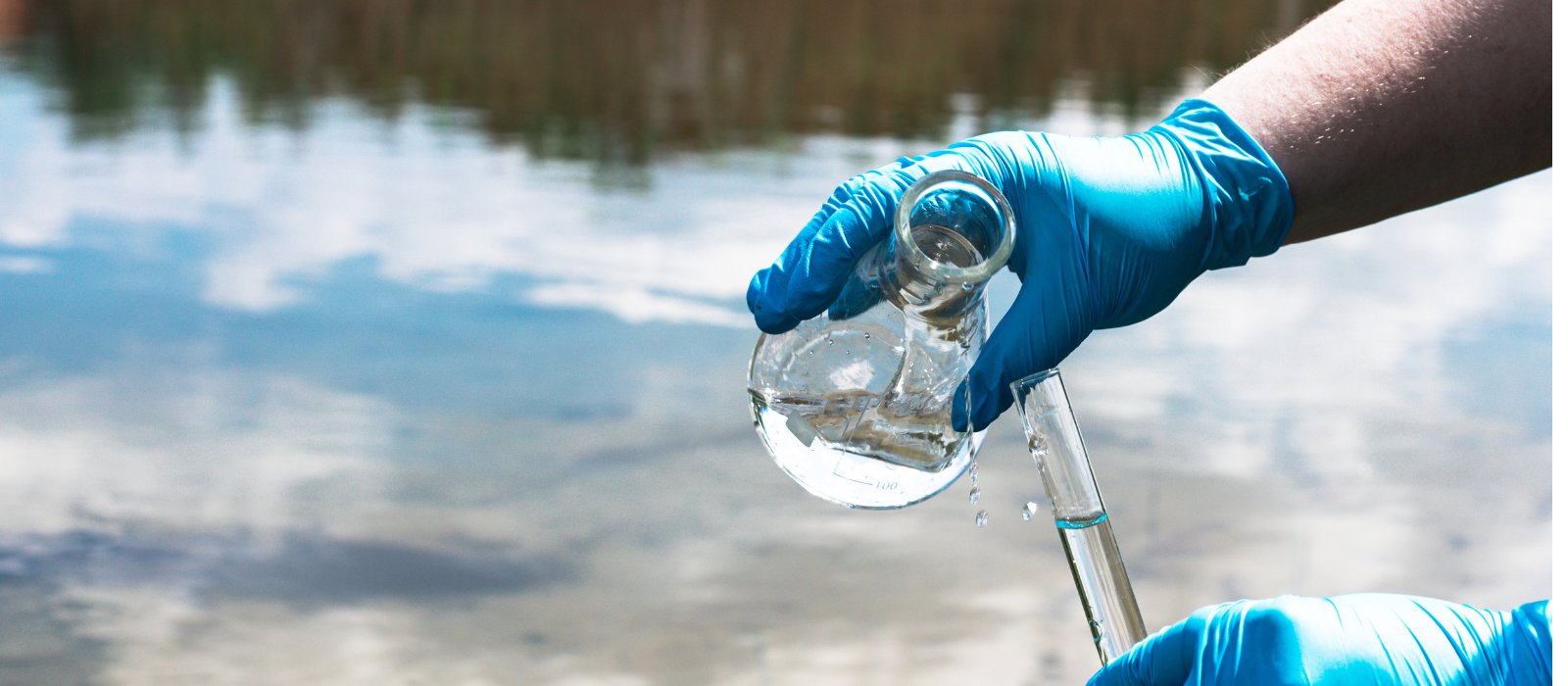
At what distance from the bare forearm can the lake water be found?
0.45 m

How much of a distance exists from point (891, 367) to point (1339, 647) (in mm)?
527

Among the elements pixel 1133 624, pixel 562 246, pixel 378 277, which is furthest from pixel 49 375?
pixel 1133 624

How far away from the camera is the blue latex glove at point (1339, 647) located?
1194 millimetres

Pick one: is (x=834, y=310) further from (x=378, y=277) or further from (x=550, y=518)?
(x=378, y=277)

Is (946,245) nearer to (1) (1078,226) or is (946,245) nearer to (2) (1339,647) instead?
(1) (1078,226)

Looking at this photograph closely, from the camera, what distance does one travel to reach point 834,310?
134 centimetres

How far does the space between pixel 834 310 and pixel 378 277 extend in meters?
3.85

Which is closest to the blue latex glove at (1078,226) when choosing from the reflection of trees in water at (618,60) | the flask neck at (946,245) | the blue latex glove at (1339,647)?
the flask neck at (946,245)

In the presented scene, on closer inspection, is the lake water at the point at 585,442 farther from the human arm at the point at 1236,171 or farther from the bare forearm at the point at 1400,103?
the bare forearm at the point at 1400,103

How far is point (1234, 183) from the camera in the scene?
1.53 meters

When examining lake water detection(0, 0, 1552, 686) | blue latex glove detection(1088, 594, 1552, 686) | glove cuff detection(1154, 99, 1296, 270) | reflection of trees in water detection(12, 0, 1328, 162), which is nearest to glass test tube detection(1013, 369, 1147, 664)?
blue latex glove detection(1088, 594, 1552, 686)

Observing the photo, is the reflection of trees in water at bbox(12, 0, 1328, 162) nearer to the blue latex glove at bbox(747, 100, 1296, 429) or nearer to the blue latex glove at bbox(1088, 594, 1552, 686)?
the blue latex glove at bbox(747, 100, 1296, 429)

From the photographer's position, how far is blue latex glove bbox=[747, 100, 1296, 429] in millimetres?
1347

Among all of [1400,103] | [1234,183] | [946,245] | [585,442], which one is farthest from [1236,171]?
[585,442]
